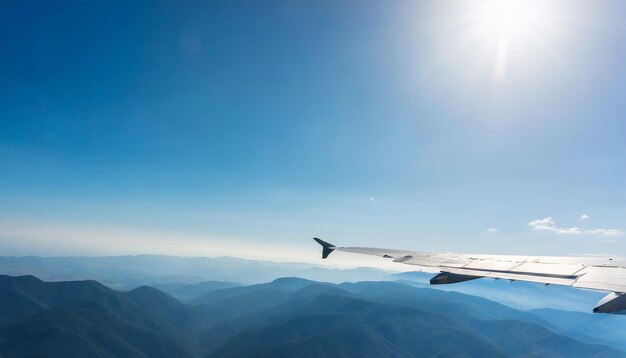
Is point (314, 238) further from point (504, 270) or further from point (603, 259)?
point (603, 259)

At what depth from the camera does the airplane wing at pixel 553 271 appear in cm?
1011

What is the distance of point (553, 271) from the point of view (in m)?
13.9

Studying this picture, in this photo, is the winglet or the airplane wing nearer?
the airplane wing

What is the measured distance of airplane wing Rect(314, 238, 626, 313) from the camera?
10.1 metres

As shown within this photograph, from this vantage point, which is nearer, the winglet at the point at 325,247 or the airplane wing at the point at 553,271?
the airplane wing at the point at 553,271

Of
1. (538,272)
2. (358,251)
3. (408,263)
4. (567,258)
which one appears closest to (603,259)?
(567,258)

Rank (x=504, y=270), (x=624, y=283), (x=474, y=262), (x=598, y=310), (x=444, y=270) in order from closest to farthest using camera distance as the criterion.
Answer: (x=598, y=310) < (x=624, y=283) < (x=504, y=270) < (x=444, y=270) < (x=474, y=262)

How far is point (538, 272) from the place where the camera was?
549 inches

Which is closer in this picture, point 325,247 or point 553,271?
point 553,271

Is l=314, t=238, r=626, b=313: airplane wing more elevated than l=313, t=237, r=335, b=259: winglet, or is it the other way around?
l=313, t=237, r=335, b=259: winglet

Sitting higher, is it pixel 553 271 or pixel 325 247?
pixel 325 247

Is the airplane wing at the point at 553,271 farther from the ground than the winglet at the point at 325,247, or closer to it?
closer to it

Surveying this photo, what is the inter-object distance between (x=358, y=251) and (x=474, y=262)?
9197mm

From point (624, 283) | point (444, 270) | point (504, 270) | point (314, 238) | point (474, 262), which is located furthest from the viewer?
point (314, 238)
